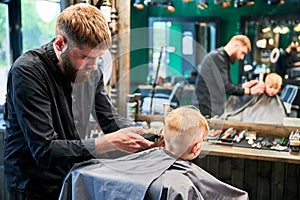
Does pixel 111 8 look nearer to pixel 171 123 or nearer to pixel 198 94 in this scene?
pixel 198 94

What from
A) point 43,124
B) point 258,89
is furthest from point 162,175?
point 258,89

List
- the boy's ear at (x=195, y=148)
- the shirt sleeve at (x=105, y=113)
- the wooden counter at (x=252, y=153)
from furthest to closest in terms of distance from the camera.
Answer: the wooden counter at (x=252, y=153) → the shirt sleeve at (x=105, y=113) → the boy's ear at (x=195, y=148)

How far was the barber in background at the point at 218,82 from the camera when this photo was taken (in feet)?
9.62

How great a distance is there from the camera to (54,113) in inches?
58.2

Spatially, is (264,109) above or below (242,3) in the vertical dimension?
below

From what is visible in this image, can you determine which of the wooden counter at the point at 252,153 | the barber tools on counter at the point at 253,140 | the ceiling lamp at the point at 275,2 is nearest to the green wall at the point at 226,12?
the ceiling lamp at the point at 275,2

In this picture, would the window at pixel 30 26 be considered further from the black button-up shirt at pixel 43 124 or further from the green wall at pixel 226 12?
the green wall at pixel 226 12

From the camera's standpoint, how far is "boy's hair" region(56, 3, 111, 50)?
1.39m

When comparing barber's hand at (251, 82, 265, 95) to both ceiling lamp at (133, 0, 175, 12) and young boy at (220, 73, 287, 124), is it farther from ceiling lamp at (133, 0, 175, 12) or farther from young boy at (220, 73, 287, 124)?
ceiling lamp at (133, 0, 175, 12)

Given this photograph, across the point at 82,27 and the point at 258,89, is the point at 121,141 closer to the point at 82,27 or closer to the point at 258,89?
the point at 82,27

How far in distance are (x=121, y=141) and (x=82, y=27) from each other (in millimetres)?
442

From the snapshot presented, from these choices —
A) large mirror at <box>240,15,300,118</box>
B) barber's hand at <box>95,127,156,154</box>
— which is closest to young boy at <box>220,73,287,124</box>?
barber's hand at <box>95,127,156,154</box>

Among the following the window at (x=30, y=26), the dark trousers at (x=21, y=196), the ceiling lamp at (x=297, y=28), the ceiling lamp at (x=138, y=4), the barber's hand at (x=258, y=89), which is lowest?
the dark trousers at (x=21, y=196)

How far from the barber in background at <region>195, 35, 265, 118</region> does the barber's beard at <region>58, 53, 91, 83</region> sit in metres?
1.34
